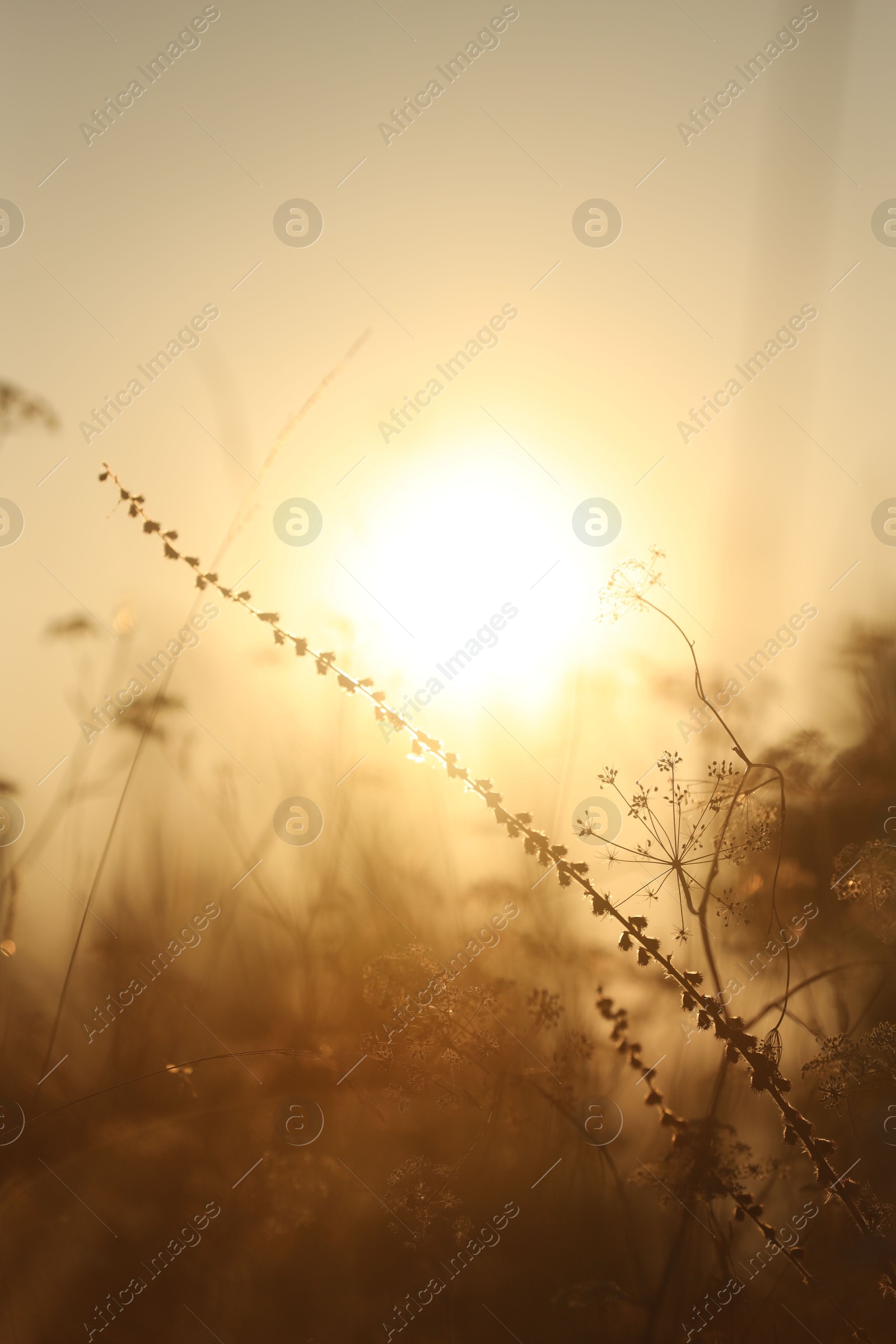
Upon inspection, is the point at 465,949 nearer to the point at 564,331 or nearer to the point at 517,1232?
the point at 517,1232

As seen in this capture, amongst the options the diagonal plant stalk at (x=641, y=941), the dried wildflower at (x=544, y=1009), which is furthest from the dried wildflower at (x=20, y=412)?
the dried wildflower at (x=544, y=1009)

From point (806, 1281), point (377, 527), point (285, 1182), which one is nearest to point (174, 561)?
point (377, 527)

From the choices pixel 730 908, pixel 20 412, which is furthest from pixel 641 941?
pixel 20 412

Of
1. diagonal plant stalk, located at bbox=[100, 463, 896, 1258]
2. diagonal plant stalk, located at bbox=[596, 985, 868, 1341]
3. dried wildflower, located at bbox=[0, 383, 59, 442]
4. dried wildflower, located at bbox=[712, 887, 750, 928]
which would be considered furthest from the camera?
dried wildflower, located at bbox=[0, 383, 59, 442]

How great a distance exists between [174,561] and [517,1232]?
1.07 m

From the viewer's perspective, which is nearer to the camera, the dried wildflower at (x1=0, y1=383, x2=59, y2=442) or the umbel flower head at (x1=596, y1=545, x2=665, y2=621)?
the umbel flower head at (x1=596, y1=545, x2=665, y2=621)

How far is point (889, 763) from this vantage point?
3.32 ft

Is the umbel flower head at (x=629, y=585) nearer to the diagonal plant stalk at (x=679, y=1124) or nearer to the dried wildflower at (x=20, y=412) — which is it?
the diagonal plant stalk at (x=679, y=1124)

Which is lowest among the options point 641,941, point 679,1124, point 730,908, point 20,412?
point 679,1124

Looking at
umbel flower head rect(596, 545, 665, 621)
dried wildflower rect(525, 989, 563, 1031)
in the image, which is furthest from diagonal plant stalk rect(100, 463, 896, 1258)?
umbel flower head rect(596, 545, 665, 621)

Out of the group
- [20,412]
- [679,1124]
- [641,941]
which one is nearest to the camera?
[641,941]

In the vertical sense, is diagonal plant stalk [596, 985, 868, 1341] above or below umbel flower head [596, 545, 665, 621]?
below

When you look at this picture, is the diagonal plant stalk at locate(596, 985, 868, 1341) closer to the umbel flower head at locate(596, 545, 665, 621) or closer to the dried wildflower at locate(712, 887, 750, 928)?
the dried wildflower at locate(712, 887, 750, 928)

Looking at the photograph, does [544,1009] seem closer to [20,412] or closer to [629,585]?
[629,585]
